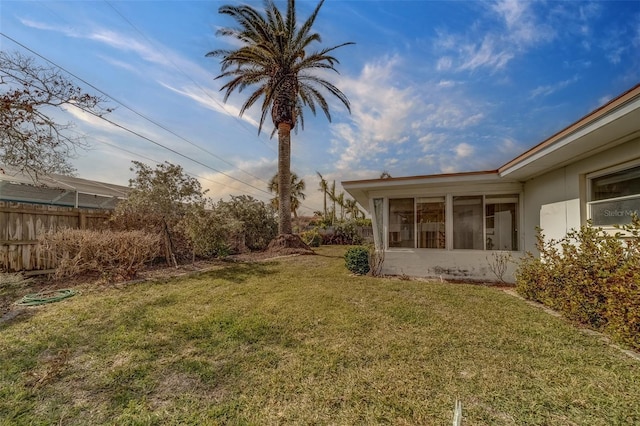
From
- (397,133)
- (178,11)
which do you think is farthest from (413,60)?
(178,11)

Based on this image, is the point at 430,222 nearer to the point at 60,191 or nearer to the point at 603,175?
the point at 603,175

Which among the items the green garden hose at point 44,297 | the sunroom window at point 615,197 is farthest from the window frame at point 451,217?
the green garden hose at point 44,297

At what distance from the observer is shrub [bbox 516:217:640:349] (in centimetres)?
388

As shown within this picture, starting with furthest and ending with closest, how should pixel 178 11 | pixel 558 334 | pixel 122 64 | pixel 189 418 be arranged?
pixel 122 64
pixel 178 11
pixel 558 334
pixel 189 418

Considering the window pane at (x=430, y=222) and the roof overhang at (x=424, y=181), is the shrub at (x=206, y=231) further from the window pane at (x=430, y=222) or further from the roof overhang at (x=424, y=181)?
the window pane at (x=430, y=222)

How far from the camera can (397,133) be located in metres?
13.6

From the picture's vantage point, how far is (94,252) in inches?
297

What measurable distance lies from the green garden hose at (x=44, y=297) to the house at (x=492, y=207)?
788 cm

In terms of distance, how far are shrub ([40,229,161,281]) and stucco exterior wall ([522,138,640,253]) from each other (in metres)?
11.2

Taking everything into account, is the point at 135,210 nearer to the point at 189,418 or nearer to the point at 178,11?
the point at 178,11

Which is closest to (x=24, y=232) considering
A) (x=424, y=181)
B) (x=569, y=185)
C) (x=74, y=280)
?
(x=74, y=280)

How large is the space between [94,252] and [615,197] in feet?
41.0

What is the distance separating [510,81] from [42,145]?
12874 millimetres

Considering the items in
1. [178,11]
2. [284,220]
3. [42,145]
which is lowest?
[284,220]
